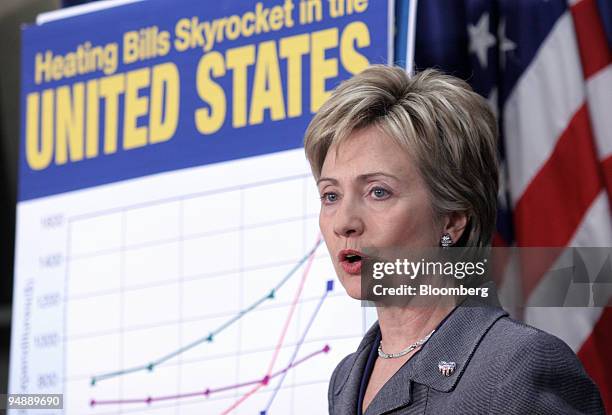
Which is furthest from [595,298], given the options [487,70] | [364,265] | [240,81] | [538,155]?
[240,81]

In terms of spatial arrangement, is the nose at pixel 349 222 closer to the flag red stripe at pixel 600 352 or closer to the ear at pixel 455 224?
the ear at pixel 455 224

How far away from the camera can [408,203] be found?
6.29ft

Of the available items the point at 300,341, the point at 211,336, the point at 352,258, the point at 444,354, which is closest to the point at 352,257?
the point at 352,258

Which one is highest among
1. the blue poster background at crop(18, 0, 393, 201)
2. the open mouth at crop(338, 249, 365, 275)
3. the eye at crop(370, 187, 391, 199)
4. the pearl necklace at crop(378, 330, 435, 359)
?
the blue poster background at crop(18, 0, 393, 201)

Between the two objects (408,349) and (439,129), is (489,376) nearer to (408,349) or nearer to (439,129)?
(408,349)

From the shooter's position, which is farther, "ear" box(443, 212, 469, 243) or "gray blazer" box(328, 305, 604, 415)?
"ear" box(443, 212, 469, 243)

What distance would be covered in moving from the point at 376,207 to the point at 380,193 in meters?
0.03

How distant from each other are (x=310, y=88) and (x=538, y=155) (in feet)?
2.02

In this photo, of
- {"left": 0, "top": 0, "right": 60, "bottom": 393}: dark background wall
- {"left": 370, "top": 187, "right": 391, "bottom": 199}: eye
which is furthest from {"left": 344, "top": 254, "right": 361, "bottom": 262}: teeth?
{"left": 0, "top": 0, "right": 60, "bottom": 393}: dark background wall

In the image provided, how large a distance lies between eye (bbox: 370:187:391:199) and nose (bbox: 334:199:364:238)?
0.04m

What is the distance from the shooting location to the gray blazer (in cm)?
162

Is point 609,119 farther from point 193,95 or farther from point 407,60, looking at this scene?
point 193,95

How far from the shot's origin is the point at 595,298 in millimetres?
2533

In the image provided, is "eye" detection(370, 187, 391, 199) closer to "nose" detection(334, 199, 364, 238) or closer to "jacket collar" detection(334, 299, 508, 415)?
"nose" detection(334, 199, 364, 238)
